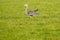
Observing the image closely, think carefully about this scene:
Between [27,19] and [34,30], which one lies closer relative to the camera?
[34,30]

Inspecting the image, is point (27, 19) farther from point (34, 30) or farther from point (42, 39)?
point (42, 39)

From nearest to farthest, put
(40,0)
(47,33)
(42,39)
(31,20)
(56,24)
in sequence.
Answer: (42,39), (47,33), (56,24), (31,20), (40,0)

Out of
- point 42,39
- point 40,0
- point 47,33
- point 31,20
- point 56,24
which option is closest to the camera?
point 42,39

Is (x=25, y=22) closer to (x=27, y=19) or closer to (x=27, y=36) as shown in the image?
(x=27, y=19)

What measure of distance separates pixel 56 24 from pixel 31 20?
1.39 m

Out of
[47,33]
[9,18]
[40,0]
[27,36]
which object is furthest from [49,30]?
[40,0]

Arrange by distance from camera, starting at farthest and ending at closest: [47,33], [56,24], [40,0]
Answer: [40,0]
[56,24]
[47,33]

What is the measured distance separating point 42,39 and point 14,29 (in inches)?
70.1

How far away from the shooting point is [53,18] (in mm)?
12016

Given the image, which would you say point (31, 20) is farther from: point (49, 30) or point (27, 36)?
point (27, 36)

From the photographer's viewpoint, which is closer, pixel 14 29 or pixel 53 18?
pixel 14 29

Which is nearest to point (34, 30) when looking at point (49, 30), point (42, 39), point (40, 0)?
point (49, 30)

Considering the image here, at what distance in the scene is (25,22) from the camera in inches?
438

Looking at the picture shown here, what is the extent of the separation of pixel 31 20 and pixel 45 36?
263 cm
